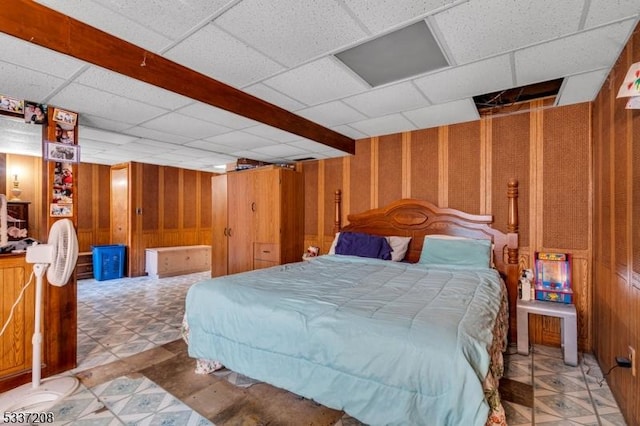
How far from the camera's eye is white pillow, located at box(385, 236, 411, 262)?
3766 millimetres

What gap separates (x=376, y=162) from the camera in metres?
4.44

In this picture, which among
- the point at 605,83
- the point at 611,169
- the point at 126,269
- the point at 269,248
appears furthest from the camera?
the point at 126,269

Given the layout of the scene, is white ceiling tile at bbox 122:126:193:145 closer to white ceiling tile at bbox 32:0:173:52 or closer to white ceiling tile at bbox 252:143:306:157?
white ceiling tile at bbox 252:143:306:157

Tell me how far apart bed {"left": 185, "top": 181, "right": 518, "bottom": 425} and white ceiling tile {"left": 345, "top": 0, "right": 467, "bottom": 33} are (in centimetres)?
172

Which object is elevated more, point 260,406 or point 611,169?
point 611,169

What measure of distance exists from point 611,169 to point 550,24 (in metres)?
1.24

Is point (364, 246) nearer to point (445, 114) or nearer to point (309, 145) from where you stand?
point (309, 145)

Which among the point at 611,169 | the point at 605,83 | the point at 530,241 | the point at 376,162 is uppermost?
the point at 605,83

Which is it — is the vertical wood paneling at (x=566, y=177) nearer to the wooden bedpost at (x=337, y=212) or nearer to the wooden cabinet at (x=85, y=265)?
the wooden bedpost at (x=337, y=212)

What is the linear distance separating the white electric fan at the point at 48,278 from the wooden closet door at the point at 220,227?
Answer: 321cm

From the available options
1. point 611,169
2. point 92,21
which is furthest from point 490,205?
point 92,21

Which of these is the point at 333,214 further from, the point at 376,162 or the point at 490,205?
the point at 490,205

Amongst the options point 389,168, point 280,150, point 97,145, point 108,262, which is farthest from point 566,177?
point 108,262

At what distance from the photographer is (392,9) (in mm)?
1703
